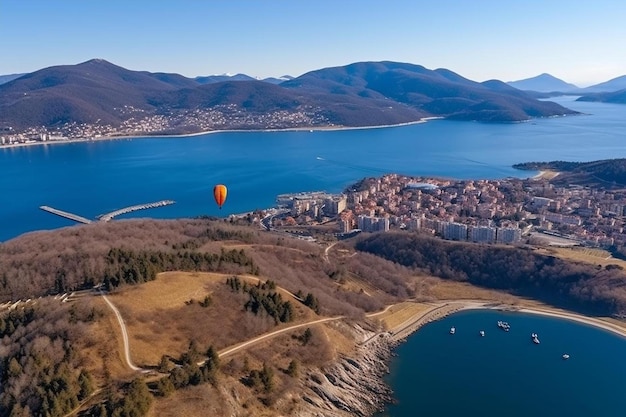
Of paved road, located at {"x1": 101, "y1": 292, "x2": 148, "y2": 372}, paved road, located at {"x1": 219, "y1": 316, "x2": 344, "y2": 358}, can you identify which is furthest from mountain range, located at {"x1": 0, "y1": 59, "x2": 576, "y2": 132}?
paved road, located at {"x1": 101, "y1": 292, "x2": 148, "y2": 372}

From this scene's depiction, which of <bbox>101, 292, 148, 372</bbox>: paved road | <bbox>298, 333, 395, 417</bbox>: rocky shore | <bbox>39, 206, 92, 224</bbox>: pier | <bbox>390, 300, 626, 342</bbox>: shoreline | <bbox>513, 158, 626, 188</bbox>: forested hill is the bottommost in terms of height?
<bbox>390, 300, 626, 342</bbox>: shoreline

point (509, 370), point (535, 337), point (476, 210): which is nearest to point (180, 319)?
point (509, 370)

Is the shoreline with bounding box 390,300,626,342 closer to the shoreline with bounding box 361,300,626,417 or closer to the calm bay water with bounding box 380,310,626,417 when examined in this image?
the shoreline with bounding box 361,300,626,417

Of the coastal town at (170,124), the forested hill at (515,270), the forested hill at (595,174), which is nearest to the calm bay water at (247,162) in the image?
the coastal town at (170,124)

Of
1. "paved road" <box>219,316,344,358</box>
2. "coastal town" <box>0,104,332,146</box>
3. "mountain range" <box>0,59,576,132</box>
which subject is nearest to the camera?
"paved road" <box>219,316,344,358</box>

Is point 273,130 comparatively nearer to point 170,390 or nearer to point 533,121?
point 533,121
